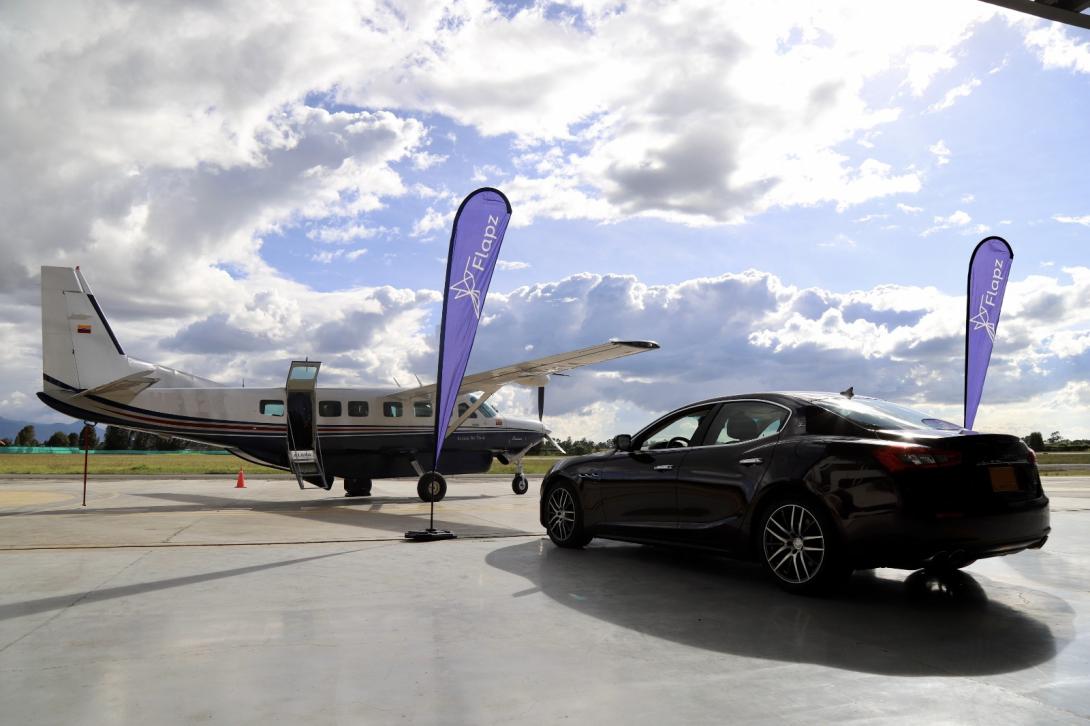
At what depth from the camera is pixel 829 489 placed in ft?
17.2

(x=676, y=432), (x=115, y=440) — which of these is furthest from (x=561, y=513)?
(x=115, y=440)

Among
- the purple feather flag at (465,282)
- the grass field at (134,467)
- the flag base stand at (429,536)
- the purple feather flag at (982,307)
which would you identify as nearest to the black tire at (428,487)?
the purple feather flag at (465,282)

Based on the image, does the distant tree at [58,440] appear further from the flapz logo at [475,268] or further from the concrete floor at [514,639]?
the concrete floor at [514,639]

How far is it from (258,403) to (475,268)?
766 centimetres

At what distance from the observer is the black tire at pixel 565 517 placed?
299 inches

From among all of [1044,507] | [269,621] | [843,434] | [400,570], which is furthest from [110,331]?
[1044,507]

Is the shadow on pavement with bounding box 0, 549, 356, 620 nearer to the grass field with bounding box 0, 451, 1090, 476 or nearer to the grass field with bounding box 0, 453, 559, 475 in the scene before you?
the grass field with bounding box 0, 451, 1090, 476

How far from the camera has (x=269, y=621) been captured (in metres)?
4.64

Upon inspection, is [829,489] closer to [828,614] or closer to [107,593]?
[828,614]

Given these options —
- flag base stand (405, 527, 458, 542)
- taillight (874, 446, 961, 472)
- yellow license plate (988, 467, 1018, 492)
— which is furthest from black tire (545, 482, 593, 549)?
yellow license plate (988, 467, 1018, 492)

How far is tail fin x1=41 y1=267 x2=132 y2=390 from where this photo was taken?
14.9 meters

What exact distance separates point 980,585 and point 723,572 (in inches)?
79.4

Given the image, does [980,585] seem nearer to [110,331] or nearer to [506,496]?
[506,496]

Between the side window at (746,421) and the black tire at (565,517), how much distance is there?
5.98 feet
